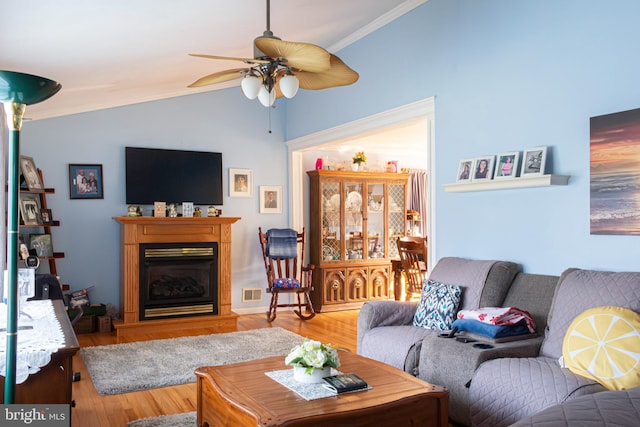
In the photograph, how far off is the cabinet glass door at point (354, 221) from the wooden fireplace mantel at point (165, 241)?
5.48 ft

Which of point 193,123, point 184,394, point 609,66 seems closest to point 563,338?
point 609,66


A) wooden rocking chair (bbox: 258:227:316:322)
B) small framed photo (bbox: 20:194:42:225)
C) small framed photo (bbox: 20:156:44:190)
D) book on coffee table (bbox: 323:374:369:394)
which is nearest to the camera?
book on coffee table (bbox: 323:374:369:394)

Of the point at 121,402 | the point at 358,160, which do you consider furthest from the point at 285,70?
the point at 358,160

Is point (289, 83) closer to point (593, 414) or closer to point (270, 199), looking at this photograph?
point (593, 414)

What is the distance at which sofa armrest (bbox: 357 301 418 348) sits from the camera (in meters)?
3.79

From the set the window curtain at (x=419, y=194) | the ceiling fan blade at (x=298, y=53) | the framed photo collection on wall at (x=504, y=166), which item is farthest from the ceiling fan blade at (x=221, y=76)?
the window curtain at (x=419, y=194)

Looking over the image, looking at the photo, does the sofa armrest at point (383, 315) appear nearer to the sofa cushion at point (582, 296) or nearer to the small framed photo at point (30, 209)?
the sofa cushion at point (582, 296)

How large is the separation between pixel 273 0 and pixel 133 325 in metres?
3.63

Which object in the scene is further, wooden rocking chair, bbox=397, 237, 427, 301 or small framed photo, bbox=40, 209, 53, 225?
wooden rocking chair, bbox=397, 237, 427, 301

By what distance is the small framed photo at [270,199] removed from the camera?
6.95 meters

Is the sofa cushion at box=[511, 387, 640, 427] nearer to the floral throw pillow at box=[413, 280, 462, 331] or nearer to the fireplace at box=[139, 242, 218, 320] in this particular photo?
the floral throw pillow at box=[413, 280, 462, 331]

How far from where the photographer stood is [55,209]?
5758 millimetres

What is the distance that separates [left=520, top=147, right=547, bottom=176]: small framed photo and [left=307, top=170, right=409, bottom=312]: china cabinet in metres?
3.68

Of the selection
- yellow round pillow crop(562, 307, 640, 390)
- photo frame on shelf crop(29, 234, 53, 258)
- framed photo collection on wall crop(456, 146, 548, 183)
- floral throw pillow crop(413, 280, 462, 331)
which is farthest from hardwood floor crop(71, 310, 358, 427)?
→ yellow round pillow crop(562, 307, 640, 390)
